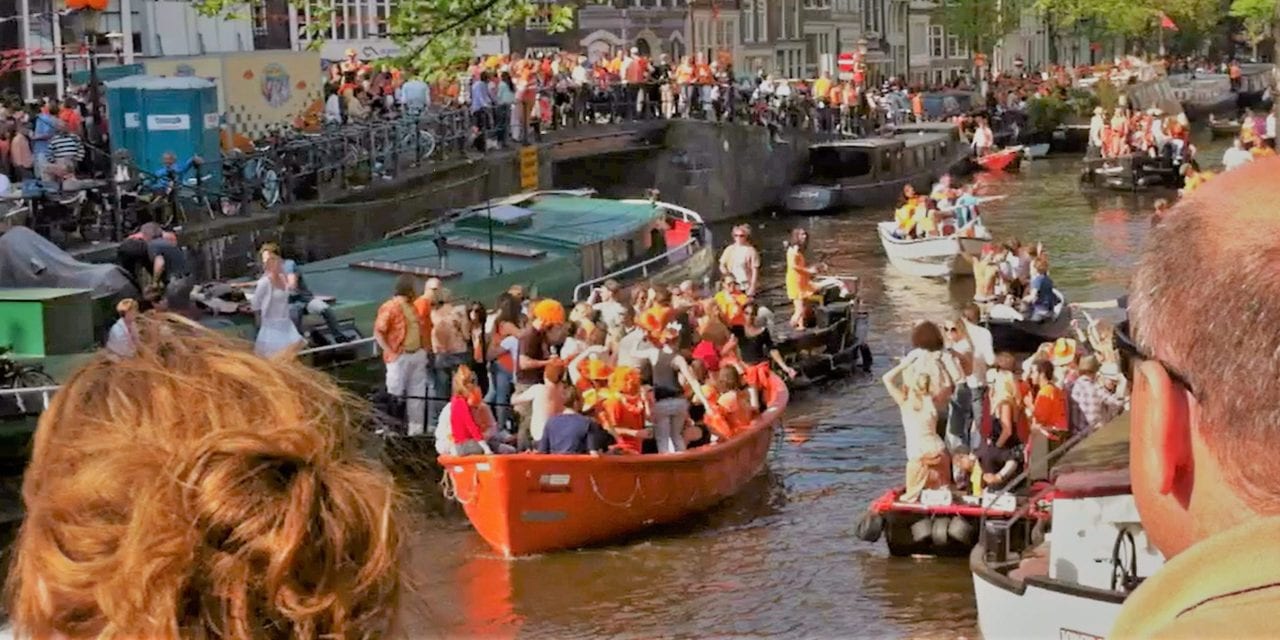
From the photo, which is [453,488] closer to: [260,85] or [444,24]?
[444,24]

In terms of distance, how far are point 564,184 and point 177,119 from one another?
1653 cm

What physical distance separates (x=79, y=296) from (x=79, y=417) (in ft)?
50.6

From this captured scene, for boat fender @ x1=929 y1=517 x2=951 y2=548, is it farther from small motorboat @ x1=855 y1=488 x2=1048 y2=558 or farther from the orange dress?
the orange dress

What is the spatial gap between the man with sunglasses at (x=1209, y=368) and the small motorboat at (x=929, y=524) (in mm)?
12743

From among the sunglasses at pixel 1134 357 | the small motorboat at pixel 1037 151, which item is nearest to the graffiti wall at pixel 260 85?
the sunglasses at pixel 1134 357

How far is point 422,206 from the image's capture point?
99.4 feet

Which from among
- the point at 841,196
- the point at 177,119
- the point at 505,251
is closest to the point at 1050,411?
the point at 505,251

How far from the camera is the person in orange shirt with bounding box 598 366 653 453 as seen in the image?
16.6 metres

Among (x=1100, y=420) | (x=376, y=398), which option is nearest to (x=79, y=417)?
(x=1100, y=420)

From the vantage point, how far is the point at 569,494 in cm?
1588

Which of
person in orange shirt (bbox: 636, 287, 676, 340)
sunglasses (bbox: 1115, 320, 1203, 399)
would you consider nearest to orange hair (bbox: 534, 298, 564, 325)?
person in orange shirt (bbox: 636, 287, 676, 340)

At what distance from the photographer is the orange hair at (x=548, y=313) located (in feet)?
59.5

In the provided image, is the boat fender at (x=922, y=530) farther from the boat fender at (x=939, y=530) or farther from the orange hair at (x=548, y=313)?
the orange hair at (x=548, y=313)

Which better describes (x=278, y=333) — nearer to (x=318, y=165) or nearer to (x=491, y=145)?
(x=318, y=165)
